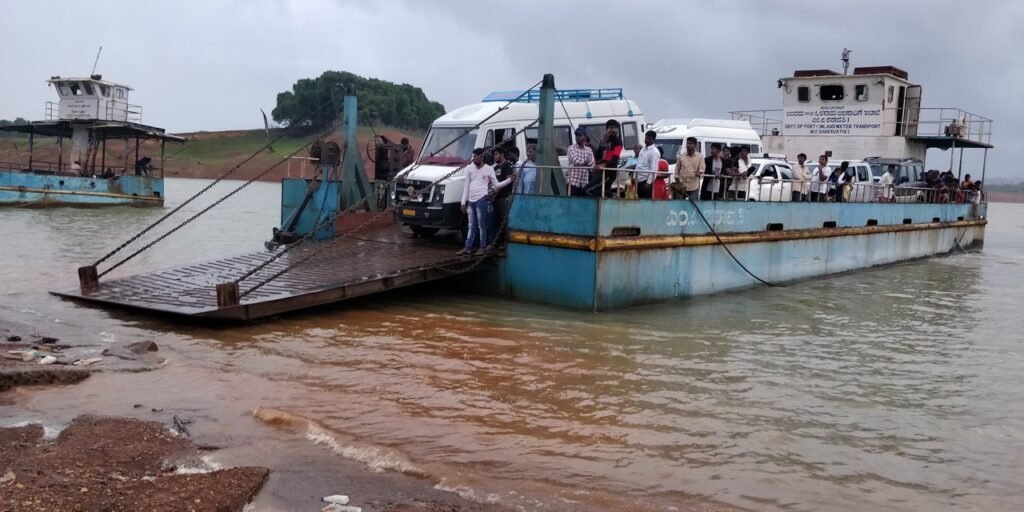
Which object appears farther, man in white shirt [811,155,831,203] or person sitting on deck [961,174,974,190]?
person sitting on deck [961,174,974,190]

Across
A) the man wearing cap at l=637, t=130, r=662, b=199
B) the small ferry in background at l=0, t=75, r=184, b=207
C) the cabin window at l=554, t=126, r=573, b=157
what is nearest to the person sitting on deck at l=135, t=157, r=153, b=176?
the small ferry in background at l=0, t=75, r=184, b=207

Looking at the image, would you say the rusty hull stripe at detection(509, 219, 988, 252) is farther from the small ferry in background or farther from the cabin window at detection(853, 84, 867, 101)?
the small ferry in background

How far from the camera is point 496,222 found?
1198 centimetres

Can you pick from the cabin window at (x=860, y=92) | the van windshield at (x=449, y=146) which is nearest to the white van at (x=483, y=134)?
the van windshield at (x=449, y=146)

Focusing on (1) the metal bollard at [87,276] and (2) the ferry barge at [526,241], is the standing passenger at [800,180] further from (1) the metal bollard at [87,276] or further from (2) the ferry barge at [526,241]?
(1) the metal bollard at [87,276]

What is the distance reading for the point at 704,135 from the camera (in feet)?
52.5

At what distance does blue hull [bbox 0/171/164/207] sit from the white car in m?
26.9

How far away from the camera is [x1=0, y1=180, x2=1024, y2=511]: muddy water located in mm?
5340

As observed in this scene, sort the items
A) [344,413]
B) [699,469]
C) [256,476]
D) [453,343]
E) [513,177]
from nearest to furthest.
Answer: [256,476] → [699,469] → [344,413] → [453,343] → [513,177]

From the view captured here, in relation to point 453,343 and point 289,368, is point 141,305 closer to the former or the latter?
point 289,368

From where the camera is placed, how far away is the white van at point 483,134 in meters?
12.4

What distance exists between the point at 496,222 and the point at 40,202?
25.9 m

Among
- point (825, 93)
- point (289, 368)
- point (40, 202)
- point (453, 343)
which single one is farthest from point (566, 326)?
point (40, 202)

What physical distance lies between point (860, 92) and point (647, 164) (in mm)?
15696
